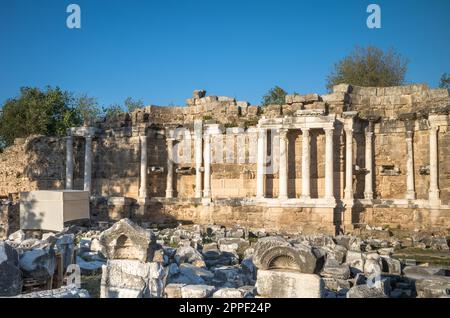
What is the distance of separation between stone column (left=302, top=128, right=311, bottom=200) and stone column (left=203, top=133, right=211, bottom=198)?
4.98 metres

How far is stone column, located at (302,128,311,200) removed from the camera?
19.4 meters

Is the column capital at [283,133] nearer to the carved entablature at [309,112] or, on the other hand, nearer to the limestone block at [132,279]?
the carved entablature at [309,112]

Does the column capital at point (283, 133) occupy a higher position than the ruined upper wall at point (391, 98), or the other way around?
the ruined upper wall at point (391, 98)

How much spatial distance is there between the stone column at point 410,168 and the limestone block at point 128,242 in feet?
49.0

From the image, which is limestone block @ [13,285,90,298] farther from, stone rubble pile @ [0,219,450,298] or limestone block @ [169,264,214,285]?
limestone block @ [169,264,214,285]

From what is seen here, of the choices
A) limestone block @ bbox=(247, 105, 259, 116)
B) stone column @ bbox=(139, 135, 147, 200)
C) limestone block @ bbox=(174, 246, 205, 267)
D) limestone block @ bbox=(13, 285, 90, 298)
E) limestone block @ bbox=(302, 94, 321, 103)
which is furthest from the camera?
stone column @ bbox=(139, 135, 147, 200)

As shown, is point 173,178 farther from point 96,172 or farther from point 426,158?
point 426,158

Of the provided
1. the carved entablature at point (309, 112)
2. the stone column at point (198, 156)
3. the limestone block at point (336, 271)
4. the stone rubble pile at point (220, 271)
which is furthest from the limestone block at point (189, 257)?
the stone column at point (198, 156)

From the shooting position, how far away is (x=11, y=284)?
782 cm

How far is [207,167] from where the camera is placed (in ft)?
73.5

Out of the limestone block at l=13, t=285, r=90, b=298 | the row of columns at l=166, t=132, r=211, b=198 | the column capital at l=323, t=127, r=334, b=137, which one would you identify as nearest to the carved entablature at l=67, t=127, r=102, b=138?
the row of columns at l=166, t=132, r=211, b=198

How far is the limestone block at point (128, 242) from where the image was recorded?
751 cm

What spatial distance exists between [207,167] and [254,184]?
2.54 meters

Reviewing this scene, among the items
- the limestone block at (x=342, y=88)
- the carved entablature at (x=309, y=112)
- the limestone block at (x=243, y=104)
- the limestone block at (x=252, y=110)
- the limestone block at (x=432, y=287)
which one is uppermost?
the limestone block at (x=342, y=88)
